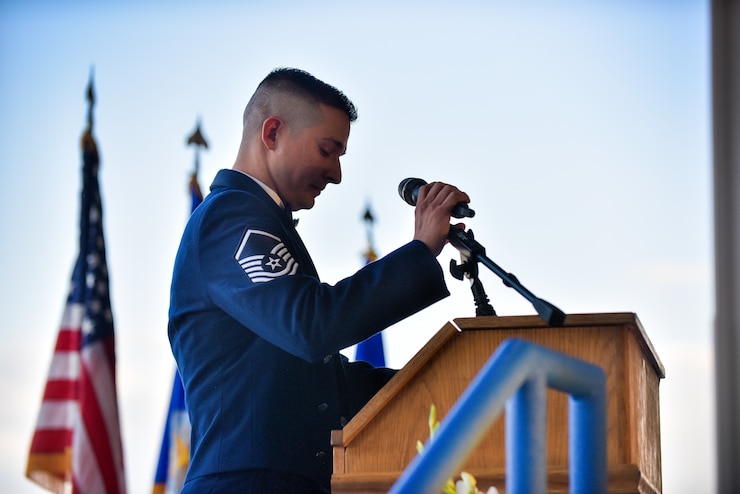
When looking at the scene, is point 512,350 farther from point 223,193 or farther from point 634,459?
point 223,193

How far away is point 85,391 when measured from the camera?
450cm

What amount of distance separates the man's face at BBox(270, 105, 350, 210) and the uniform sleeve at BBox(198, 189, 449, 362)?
226 mm

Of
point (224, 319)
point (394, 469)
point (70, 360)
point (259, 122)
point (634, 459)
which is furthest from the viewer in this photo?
point (70, 360)

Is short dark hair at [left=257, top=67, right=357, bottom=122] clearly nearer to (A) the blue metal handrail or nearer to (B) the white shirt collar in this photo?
(B) the white shirt collar

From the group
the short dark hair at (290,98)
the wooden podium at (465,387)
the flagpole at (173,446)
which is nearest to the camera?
the wooden podium at (465,387)

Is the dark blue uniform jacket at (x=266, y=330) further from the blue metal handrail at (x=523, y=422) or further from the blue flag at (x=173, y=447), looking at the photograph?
the blue flag at (x=173, y=447)

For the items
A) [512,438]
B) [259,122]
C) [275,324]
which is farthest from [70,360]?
[512,438]

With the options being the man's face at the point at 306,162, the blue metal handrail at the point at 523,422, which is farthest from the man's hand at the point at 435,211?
the blue metal handrail at the point at 523,422

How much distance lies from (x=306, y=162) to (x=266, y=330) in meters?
0.45

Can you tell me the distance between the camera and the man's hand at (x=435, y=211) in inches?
71.4

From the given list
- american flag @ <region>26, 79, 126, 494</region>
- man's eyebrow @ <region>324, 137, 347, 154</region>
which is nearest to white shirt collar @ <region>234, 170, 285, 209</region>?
man's eyebrow @ <region>324, 137, 347, 154</region>

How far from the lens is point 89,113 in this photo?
15.9 ft

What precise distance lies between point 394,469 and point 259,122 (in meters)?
0.84

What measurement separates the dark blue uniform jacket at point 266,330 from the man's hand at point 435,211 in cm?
2
